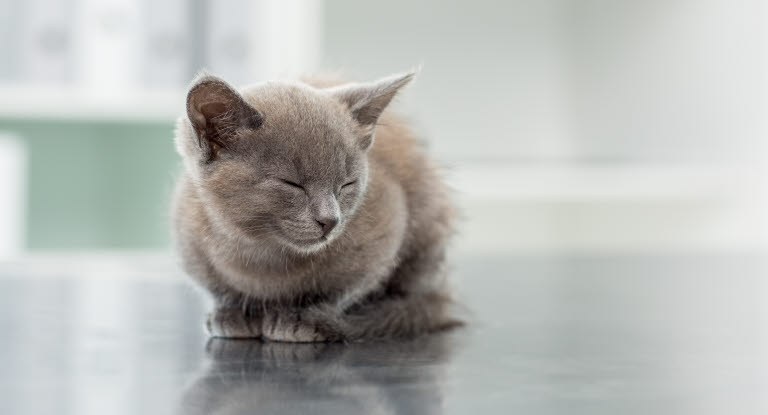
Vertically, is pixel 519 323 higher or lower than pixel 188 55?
A: lower

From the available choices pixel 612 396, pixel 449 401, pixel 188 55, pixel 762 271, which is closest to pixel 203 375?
pixel 449 401

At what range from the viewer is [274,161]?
3.76 ft

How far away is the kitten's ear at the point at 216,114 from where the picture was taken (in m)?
1.11

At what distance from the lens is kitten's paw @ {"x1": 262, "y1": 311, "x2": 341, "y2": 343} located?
125 centimetres

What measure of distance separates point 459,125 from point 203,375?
3.46 metres

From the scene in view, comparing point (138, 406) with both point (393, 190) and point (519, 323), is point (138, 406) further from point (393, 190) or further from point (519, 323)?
point (519, 323)

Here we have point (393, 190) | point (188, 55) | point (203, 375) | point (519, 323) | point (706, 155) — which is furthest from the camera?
point (706, 155)

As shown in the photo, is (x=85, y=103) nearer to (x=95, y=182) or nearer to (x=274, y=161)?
(x=95, y=182)

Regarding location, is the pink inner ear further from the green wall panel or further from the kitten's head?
the green wall panel

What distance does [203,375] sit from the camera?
99cm

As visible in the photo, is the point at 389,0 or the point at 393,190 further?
the point at 389,0

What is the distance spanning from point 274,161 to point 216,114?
0.09 m

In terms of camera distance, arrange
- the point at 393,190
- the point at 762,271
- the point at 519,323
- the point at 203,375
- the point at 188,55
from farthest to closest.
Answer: the point at 188,55, the point at 762,271, the point at 519,323, the point at 393,190, the point at 203,375

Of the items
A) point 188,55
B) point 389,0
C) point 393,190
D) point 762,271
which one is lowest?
point 762,271
